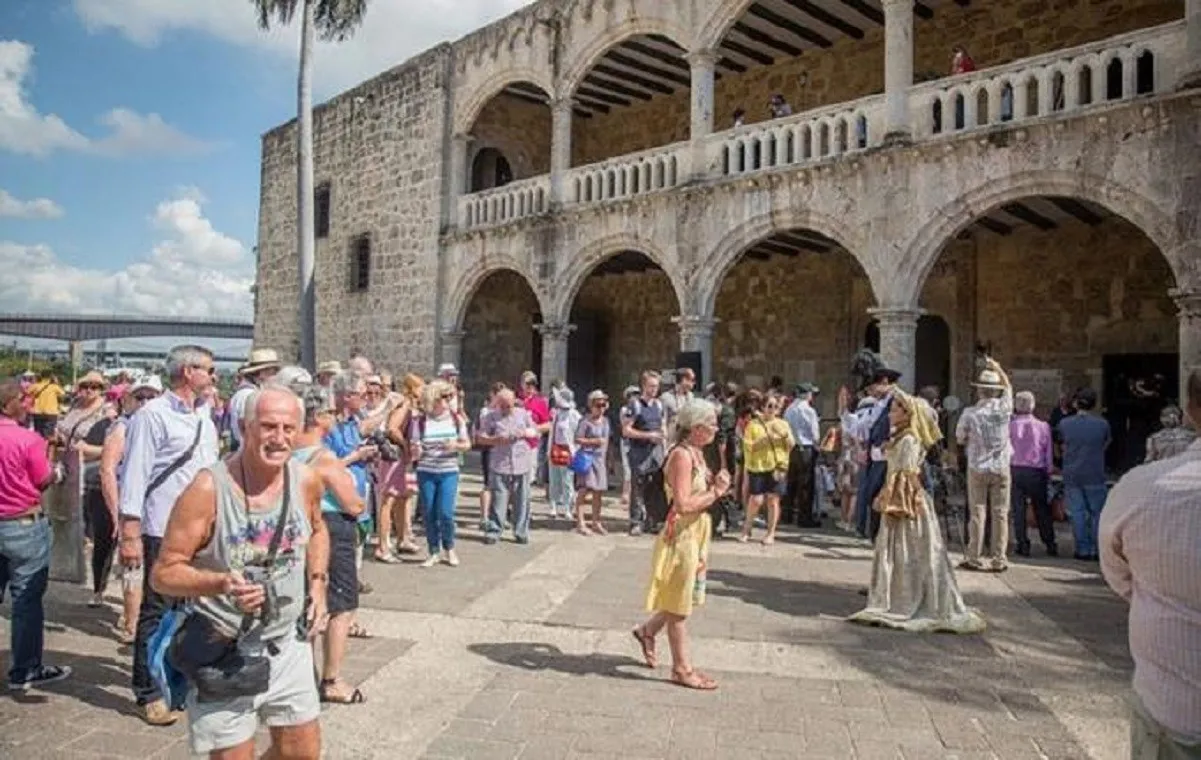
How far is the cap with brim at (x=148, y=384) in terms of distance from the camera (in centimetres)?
482

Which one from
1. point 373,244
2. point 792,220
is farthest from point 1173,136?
point 373,244

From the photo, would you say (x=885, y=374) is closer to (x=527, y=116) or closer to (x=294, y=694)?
(x=294, y=694)

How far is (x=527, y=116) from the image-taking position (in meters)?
17.4

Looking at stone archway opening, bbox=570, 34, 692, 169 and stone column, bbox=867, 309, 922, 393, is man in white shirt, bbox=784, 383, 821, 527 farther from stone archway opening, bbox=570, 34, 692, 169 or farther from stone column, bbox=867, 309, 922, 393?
Result: stone archway opening, bbox=570, 34, 692, 169

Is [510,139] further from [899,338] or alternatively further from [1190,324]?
[1190,324]

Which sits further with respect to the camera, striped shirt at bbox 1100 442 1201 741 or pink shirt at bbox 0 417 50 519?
pink shirt at bbox 0 417 50 519

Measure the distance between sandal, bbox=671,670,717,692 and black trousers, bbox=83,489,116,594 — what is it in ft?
11.7

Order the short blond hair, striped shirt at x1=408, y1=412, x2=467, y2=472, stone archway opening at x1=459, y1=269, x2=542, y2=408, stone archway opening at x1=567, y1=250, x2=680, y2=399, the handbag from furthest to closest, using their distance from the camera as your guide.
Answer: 1. stone archway opening at x1=567, y1=250, x2=680, y2=399
2. stone archway opening at x1=459, y1=269, x2=542, y2=408
3. the short blond hair
4. striped shirt at x1=408, y1=412, x2=467, y2=472
5. the handbag

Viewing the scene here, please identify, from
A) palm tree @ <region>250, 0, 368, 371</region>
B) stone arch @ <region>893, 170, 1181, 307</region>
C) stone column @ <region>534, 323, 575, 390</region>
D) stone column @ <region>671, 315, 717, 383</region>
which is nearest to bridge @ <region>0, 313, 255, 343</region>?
palm tree @ <region>250, 0, 368, 371</region>

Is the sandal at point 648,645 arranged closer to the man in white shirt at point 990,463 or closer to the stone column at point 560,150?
the man in white shirt at point 990,463

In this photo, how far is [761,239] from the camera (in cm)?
1152

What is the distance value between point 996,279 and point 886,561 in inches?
338

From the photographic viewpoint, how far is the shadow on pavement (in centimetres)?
441

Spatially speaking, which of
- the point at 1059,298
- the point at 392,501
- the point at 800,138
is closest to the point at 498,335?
the point at 800,138
